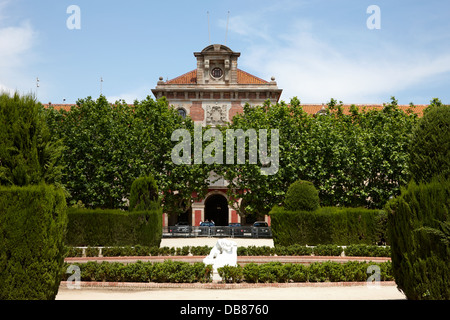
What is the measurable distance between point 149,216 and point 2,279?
15.6 metres

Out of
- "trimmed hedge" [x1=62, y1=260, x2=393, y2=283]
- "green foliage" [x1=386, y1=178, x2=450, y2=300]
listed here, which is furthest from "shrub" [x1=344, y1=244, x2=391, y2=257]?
"green foliage" [x1=386, y1=178, x2=450, y2=300]

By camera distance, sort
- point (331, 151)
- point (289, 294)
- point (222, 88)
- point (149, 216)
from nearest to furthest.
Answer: point (289, 294) → point (149, 216) → point (331, 151) → point (222, 88)

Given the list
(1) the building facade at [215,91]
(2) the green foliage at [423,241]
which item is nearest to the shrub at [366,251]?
(2) the green foliage at [423,241]

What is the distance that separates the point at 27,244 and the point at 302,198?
1803 cm

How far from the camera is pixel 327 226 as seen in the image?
24.3m

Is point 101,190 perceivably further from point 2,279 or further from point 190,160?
point 2,279

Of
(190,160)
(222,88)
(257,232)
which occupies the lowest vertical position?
(257,232)

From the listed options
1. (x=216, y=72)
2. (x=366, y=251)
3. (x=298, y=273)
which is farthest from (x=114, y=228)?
(x=216, y=72)

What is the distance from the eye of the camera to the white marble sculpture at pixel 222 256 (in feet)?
45.5

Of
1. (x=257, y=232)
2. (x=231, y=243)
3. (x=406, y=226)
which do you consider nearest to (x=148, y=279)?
(x=231, y=243)

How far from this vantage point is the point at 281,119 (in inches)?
1471

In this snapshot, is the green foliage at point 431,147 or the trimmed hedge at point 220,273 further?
the trimmed hedge at point 220,273

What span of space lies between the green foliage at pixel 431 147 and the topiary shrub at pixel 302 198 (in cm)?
1558

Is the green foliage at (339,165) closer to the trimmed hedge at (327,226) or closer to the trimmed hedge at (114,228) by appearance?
the trimmed hedge at (327,226)
